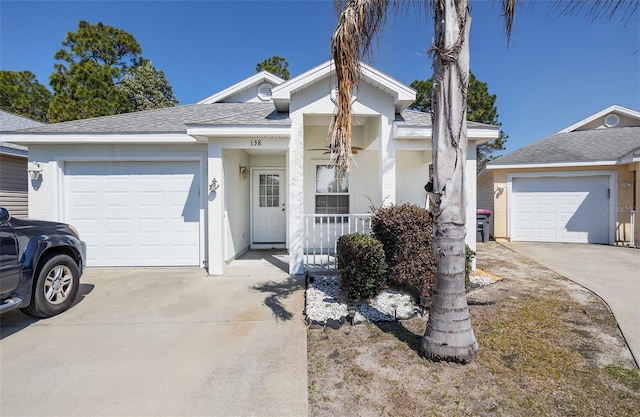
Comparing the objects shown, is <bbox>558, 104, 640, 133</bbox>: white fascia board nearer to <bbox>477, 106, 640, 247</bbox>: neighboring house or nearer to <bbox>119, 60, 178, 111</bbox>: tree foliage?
<bbox>477, 106, 640, 247</bbox>: neighboring house

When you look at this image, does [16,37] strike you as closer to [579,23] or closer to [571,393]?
[579,23]

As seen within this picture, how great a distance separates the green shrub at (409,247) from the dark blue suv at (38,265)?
4.96 metres

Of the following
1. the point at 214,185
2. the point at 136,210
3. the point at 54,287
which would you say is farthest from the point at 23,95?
the point at 54,287

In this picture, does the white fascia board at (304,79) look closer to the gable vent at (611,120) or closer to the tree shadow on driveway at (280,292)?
the tree shadow on driveway at (280,292)

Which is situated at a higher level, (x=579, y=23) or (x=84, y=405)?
(x=579, y=23)

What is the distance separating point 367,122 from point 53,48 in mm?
21227

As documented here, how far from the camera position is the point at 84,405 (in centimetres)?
236

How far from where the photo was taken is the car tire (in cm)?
391

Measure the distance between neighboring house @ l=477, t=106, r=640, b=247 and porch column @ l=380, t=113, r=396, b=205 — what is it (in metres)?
6.55

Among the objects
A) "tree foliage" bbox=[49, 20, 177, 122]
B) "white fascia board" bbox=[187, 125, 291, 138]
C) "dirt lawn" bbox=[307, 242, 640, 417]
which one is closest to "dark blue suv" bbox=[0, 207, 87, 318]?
"white fascia board" bbox=[187, 125, 291, 138]

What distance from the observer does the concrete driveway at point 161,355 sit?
2387mm

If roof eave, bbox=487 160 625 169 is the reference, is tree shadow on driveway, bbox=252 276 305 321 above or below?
below

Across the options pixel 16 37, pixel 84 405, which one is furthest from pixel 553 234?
pixel 16 37

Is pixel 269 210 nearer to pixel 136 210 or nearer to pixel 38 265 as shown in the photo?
pixel 136 210
